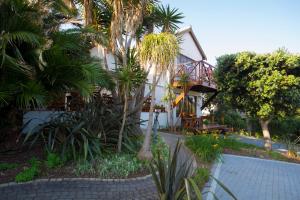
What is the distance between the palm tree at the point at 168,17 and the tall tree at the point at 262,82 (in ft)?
11.8

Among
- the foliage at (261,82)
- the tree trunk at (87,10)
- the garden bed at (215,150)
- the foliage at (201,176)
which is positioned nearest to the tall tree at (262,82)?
the foliage at (261,82)

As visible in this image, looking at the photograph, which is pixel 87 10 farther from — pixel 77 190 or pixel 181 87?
pixel 181 87

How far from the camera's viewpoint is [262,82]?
35.5 feet

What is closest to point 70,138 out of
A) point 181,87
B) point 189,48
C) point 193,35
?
point 181,87

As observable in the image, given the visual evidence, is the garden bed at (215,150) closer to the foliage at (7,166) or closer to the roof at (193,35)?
the foliage at (7,166)

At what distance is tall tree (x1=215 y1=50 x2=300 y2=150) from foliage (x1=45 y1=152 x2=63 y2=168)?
27.5 feet

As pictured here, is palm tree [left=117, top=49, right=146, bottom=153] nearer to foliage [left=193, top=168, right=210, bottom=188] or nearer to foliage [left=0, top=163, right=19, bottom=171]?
foliage [left=193, top=168, right=210, bottom=188]

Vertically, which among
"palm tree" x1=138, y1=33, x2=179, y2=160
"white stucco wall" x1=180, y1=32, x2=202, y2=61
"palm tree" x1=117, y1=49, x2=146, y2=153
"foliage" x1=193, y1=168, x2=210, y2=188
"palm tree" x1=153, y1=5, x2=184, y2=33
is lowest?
"foliage" x1=193, y1=168, x2=210, y2=188

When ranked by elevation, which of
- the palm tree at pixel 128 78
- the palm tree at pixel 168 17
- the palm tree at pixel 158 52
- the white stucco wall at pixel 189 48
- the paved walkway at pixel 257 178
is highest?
the white stucco wall at pixel 189 48

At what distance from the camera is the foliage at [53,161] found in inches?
221

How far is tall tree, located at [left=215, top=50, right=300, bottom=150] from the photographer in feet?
35.0

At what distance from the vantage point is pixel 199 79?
15.6m

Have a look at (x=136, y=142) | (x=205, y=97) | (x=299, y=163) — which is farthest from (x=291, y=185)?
(x=205, y=97)

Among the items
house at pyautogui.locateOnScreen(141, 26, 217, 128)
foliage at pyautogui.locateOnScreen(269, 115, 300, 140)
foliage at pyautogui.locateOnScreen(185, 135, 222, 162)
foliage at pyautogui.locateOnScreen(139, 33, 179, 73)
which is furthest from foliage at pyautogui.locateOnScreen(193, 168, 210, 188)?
foliage at pyautogui.locateOnScreen(269, 115, 300, 140)
